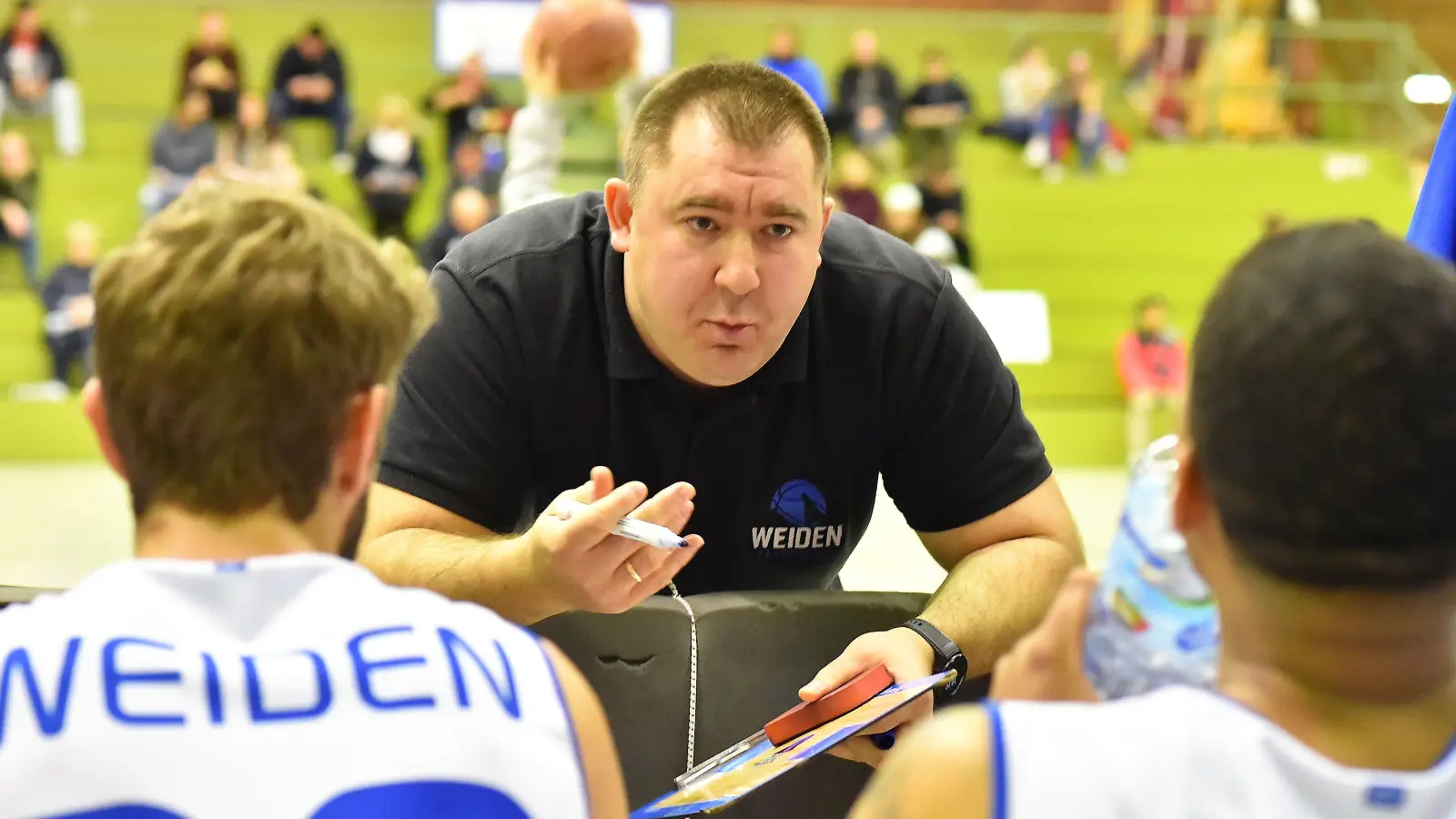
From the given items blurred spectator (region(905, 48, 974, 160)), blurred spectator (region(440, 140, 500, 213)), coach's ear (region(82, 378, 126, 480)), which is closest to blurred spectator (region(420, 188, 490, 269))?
blurred spectator (region(440, 140, 500, 213))

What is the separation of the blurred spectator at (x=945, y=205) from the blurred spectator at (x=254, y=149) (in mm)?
4994

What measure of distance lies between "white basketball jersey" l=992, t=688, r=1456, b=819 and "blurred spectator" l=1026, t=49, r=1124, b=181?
1314 cm

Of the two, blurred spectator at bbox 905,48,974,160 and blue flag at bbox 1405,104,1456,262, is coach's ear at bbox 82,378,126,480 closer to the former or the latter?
blue flag at bbox 1405,104,1456,262

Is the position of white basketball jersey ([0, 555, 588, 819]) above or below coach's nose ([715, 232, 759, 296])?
below

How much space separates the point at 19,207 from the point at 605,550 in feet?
37.9

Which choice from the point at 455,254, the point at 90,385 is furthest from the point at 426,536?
the point at 90,385

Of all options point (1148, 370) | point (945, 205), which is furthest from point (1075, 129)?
point (1148, 370)

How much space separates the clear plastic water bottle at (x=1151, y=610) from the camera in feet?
4.51

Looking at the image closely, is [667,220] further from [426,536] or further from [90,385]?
[90,385]

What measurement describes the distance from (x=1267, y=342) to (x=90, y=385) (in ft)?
3.09

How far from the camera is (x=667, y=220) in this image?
A: 96.7 inches

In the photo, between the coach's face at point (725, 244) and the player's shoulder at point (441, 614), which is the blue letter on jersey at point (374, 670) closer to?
the player's shoulder at point (441, 614)

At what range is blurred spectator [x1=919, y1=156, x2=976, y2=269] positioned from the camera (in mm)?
12164

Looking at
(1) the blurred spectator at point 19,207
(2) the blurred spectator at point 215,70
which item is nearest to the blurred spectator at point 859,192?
(2) the blurred spectator at point 215,70
